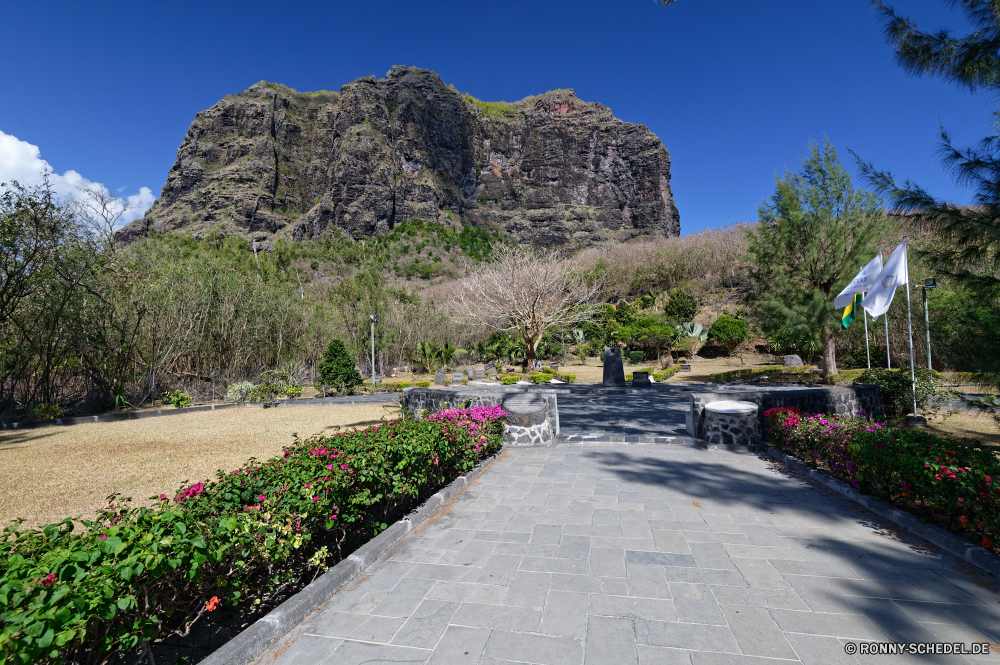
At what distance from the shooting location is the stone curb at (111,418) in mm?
9523

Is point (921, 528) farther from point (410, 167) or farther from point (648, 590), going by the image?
point (410, 167)

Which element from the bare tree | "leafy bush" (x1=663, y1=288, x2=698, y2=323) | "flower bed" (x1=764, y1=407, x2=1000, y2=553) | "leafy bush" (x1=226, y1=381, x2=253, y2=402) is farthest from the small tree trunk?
"leafy bush" (x1=226, y1=381, x2=253, y2=402)

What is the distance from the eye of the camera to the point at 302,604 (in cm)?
232

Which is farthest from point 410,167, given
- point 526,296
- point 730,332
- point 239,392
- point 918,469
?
point 918,469

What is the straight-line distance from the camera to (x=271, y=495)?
2.60 meters

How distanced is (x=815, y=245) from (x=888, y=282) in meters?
7.35

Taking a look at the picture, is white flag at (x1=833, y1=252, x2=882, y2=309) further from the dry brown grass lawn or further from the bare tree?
the dry brown grass lawn

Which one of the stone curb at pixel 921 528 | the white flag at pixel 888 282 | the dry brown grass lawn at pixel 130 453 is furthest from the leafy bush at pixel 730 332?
the stone curb at pixel 921 528

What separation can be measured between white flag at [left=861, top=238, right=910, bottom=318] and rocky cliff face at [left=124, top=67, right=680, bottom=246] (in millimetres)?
58974

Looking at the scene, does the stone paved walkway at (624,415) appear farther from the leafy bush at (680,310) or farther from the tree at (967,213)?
the leafy bush at (680,310)

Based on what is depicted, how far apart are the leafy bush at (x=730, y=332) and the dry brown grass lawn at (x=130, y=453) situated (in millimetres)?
19792

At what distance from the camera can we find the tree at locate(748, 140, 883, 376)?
13.9 meters

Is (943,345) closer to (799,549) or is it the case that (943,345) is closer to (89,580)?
(799,549)

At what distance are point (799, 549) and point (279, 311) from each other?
16782mm
